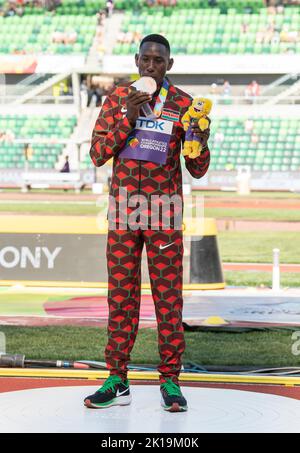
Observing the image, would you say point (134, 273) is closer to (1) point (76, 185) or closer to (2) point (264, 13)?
(1) point (76, 185)

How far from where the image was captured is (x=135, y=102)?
4.39m

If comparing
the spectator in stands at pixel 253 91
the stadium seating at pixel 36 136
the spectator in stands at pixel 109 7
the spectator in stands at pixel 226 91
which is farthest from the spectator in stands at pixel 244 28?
the stadium seating at pixel 36 136

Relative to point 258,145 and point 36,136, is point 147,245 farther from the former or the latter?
point 36,136

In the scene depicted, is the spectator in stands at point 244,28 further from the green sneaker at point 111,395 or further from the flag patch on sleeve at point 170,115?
the green sneaker at point 111,395

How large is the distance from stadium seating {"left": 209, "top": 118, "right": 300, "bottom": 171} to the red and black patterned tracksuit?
28.2 m

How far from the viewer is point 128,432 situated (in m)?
4.09

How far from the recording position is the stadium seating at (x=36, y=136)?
33875 millimetres

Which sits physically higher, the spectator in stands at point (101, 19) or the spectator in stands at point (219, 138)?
the spectator in stands at point (101, 19)

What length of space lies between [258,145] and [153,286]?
29.9 meters

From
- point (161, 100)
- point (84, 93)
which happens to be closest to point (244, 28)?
point (84, 93)

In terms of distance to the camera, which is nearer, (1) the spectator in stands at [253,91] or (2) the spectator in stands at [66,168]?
(2) the spectator in stands at [66,168]

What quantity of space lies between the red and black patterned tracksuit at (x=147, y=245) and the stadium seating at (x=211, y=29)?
31.6m

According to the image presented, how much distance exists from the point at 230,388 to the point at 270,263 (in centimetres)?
913

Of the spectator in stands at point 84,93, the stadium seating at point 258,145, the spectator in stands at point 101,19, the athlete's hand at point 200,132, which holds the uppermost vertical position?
the spectator in stands at point 101,19
